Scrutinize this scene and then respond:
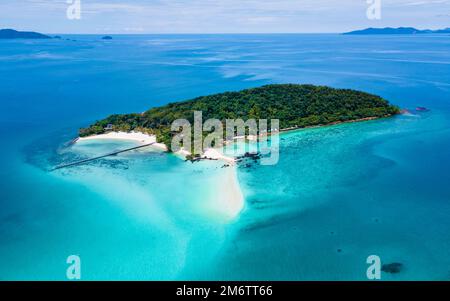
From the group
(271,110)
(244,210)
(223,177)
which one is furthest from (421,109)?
(244,210)

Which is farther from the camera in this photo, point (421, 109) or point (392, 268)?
point (421, 109)

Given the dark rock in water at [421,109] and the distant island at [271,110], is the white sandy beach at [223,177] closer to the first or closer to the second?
the distant island at [271,110]

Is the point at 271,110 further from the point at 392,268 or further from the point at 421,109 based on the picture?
the point at 392,268

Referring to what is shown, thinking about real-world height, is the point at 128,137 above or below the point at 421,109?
below

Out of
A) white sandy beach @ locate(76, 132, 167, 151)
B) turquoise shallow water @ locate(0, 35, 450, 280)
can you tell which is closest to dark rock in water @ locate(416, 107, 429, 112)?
turquoise shallow water @ locate(0, 35, 450, 280)
